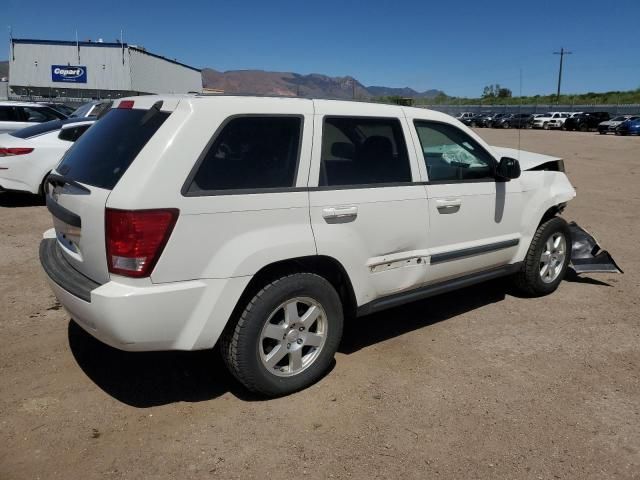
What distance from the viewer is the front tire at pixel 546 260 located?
16.4ft

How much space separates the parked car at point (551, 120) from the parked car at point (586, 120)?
1442 mm

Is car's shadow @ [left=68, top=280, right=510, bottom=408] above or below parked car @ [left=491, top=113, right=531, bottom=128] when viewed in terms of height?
below

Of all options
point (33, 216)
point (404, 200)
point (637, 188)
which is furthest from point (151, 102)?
point (637, 188)

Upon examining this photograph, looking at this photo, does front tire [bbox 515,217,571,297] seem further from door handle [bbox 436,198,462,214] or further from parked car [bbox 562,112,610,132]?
parked car [bbox 562,112,610,132]

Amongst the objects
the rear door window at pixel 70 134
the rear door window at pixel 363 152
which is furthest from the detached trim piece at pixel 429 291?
the rear door window at pixel 70 134

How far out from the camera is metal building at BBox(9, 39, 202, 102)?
5466 centimetres

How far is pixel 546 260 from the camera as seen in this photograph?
5191mm

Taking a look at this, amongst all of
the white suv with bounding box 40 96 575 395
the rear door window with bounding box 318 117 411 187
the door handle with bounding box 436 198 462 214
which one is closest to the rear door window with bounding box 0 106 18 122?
the white suv with bounding box 40 96 575 395

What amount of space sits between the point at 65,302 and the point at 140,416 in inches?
30.9

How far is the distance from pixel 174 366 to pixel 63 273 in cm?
100

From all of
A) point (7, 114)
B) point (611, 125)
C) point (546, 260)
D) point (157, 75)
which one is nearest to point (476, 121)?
point (611, 125)

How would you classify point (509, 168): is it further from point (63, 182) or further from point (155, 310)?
point (63, 182)

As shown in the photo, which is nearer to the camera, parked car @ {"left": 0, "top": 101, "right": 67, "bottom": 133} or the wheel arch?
the wheel arch

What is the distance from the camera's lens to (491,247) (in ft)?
14.7
